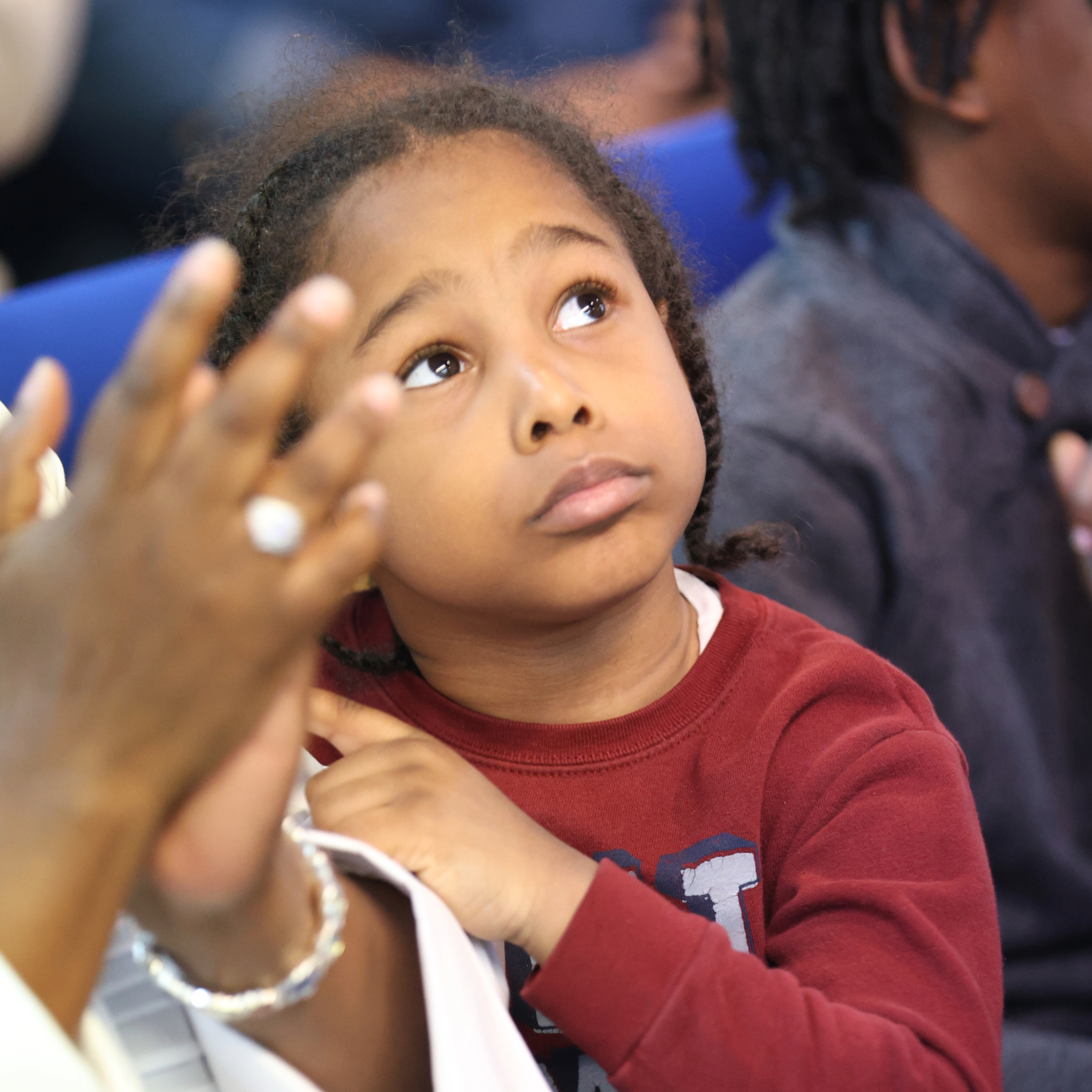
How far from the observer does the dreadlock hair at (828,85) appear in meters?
1.32

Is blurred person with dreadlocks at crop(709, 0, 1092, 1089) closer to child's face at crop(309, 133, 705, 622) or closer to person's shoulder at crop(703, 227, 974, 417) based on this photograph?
person's shoulder at crop(703, 227, 974, 417)

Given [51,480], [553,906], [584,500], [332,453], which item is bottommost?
[553,906]

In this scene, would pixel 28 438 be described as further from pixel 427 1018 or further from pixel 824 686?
pixel 824 686

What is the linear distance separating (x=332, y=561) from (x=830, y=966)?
41 cm

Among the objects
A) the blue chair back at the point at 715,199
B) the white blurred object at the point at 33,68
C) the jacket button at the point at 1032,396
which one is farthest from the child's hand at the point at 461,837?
the white blurred object at the point at 33,68

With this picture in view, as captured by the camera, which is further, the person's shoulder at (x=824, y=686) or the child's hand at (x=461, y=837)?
the person's shoulder at (x=824, y=686)

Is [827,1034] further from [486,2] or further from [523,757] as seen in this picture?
[486,2]

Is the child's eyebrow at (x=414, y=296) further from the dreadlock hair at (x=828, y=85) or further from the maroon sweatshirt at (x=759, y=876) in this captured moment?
the dreadlock hair at (x=828, y=85)

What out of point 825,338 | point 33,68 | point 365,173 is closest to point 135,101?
point 33,68

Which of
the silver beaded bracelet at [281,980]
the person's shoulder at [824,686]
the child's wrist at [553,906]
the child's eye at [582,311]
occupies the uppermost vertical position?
the child's eye at [582,311]

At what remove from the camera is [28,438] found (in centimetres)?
52

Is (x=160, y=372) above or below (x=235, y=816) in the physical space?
above

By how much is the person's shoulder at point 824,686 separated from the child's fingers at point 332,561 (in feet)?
1.33

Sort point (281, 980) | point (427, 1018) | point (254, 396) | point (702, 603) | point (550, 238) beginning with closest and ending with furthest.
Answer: point (254, 396) < point (281, 980) < point (427, 1018) < point (550, 238) < point (702, 603)
